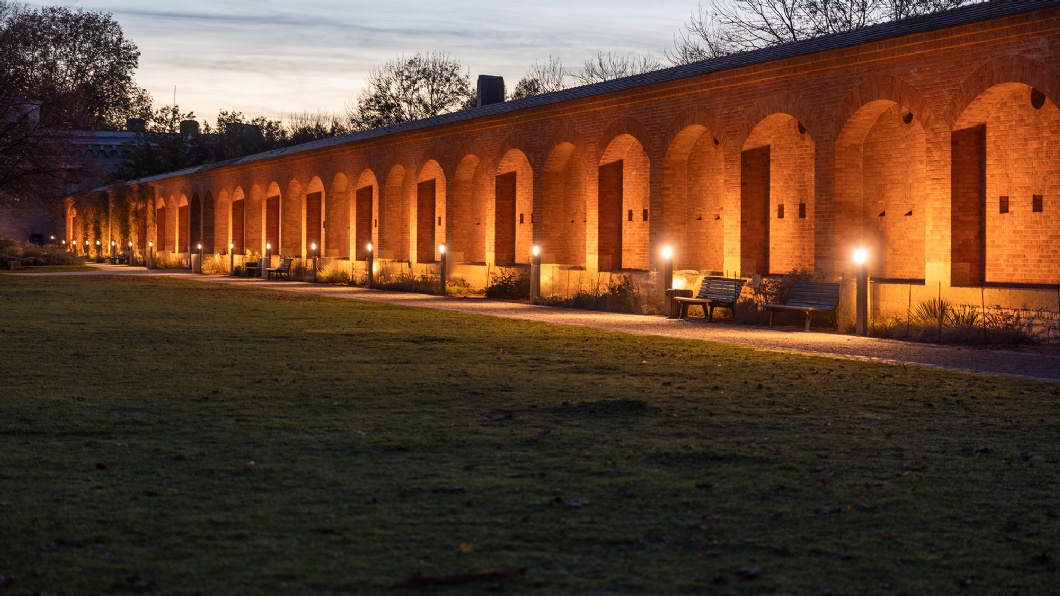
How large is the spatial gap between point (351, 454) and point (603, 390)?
3.47 m

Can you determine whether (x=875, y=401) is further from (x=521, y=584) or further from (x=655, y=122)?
(x=655, y=122)

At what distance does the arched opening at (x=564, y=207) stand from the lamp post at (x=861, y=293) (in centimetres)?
1093

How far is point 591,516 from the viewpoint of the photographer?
5152mm

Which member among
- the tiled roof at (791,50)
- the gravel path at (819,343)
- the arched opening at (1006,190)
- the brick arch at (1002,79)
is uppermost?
the tiled roof at (791,50)

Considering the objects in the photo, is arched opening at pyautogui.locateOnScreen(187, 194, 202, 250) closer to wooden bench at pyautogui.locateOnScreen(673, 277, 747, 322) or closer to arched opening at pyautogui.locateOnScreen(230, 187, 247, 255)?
arched opening at pyautogui.locateOnScreen(230, 187, 247, 255)

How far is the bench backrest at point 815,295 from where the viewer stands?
16.8 metres

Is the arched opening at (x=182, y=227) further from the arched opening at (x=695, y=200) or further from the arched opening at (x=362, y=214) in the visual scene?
the arched opening at (x=695, y=200)

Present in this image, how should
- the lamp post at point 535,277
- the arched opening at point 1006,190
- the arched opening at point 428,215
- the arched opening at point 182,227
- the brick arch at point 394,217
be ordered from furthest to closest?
1. the arched opening at point 182,227
2. the brick arch at point 394,217
3. the arched opening at point 428,215
4. the lamp post at point 535,277
5. the arched opening at point 1006,190

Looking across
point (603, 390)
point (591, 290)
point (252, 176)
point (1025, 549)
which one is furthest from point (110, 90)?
point (1025, 549)

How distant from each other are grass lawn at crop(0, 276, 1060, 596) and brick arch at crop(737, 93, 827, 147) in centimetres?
795

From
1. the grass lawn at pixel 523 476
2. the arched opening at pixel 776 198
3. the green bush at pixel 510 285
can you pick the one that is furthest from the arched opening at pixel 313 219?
the grass lawn at pixel 523 476

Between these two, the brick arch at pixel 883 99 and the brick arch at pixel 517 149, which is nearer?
the brick arch at pixel 883 99

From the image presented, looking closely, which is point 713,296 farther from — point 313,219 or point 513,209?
point 313,219

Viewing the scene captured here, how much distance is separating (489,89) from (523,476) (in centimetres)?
3976
